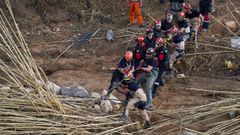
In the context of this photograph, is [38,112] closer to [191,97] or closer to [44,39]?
[191,97]

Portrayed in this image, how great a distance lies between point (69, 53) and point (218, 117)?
497 cm

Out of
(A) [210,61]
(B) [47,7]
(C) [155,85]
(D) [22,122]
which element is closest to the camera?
(D) [22,122]

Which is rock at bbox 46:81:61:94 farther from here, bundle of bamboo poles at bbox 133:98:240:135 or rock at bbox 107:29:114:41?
rock at bbox 107:29:114:41

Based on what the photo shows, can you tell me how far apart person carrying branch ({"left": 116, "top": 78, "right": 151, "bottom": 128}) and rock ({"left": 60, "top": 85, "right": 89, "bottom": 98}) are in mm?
1274

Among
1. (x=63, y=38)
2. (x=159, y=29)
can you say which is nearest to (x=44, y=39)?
(x=63, y=38)

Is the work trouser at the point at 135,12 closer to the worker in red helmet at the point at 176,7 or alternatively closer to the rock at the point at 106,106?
the worker in red helmet at the point at 176,7

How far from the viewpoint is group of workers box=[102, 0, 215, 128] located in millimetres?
9711

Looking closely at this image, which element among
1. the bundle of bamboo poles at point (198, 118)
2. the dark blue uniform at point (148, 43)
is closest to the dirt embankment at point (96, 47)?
the bundle of bamboo poles at point (198, 118)

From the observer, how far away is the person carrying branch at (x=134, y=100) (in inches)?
376

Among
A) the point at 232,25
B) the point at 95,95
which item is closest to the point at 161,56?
the point at 95,95

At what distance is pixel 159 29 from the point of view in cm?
1156

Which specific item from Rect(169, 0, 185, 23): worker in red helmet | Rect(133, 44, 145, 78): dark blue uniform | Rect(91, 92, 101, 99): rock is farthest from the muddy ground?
Rect(169, 0, 185, 23): worker in red helmet

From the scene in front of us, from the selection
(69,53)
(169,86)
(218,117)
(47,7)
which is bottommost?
(218,117)

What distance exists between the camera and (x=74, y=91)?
35.1ft
